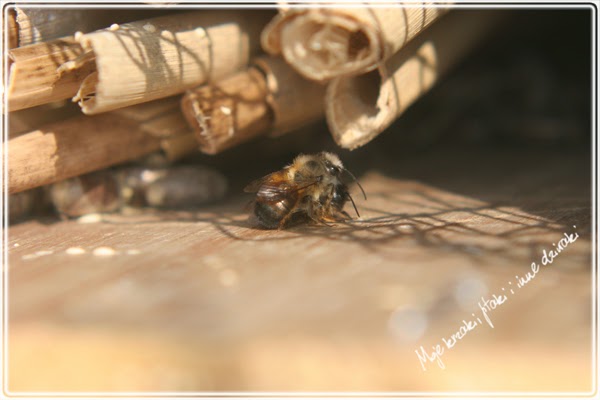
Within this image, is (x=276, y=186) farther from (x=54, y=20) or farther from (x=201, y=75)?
(x=54, y=20)

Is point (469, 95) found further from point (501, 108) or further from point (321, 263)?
point (321, 263)

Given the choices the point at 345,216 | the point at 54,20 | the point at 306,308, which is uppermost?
the point at 54,20

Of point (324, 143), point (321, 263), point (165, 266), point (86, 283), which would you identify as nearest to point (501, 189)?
point (324, 143)

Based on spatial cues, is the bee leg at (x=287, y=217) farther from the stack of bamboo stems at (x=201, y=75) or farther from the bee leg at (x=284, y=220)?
the stack of bamboo stems at (x=201, y=75)

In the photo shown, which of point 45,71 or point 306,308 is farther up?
point 45,71

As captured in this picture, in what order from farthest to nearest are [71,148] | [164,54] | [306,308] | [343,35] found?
1. [71,148]
2. [164,54]
3. [343,35]
4. [306,308]

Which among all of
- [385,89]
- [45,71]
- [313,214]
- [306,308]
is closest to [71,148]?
[45,71]
